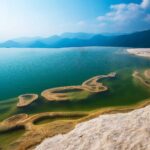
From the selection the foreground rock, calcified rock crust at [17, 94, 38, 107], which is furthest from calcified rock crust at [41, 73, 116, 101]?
the foreground rock

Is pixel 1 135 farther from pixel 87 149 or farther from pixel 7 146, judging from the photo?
pixel 87 149

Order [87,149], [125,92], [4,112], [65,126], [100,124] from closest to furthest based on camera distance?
[87,149] → [100,124] → [65,126] → [4,112] → [125,92]

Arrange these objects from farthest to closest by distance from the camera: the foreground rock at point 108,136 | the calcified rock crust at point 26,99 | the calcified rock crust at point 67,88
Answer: the calcified rock crust at point 67,88 → the calcified rock crust at point 26,99 → the foreground rock at point 108,136

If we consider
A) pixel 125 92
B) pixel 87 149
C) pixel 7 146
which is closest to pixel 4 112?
pixel 7 146

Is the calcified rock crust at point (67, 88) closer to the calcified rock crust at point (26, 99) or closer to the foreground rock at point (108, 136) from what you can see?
the calcified rock crust at point (26, 99)

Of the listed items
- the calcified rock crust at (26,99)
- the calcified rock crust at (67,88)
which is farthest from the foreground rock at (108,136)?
the calcified rock crust at (67,88)

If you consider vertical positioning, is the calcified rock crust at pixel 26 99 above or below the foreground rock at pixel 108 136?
above
